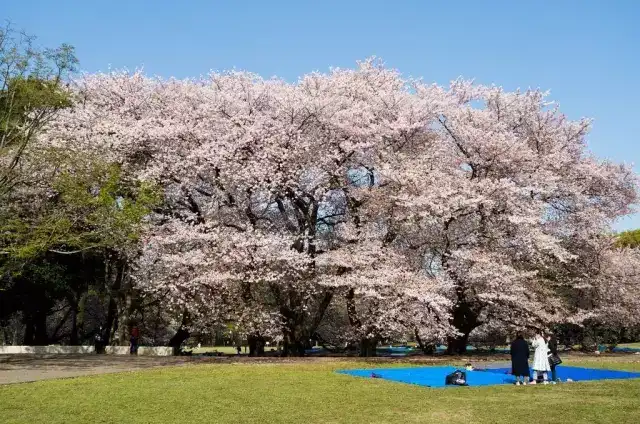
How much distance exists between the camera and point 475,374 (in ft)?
68.7

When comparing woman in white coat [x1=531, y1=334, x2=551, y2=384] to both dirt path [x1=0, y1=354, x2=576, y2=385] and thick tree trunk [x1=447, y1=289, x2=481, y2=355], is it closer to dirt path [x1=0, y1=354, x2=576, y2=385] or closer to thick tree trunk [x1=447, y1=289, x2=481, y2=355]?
dirt path [x1=0, y1=354, x2=576, y2=385]

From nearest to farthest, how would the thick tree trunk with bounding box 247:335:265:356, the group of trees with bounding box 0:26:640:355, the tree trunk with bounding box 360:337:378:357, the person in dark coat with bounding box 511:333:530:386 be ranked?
the person in dark coat with bounding box 511:333:530:386 → the group of trees with bounding box 0:26:640:355 → the tree trunk with bounding box 360:337:378:357 → the thick tree trunk with bounding box 247:335:265:356

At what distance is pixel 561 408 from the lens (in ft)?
40.7

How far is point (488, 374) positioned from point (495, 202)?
8.98 meters

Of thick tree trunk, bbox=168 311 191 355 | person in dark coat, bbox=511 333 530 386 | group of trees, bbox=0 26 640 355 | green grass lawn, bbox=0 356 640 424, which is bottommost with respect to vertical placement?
green grass lawn, bbox=0 356 640 424

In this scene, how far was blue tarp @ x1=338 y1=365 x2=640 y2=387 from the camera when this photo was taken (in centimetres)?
1902

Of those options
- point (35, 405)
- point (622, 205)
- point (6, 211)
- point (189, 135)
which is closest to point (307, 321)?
point (189, 135)

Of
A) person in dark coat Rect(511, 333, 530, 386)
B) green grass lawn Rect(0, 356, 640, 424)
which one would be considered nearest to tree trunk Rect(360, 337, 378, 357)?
green grass lawn Rect(0, 356, 640, 424)

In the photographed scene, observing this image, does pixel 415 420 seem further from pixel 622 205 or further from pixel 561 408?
pixel 622 205

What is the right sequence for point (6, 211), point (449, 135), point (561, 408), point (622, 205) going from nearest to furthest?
1. point (561, 408)
2. point (6, 211)
3. point (449, 135)
4. point (622, 205)

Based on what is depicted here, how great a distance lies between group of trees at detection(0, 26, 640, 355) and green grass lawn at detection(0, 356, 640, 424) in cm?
882

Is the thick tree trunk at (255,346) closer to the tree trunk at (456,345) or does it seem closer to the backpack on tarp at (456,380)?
the tree trunk at (456,345)

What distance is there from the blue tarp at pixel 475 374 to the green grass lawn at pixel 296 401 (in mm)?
1785

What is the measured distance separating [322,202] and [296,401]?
56.6 feet
